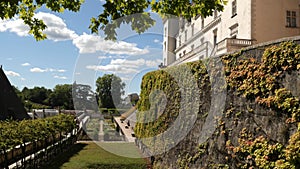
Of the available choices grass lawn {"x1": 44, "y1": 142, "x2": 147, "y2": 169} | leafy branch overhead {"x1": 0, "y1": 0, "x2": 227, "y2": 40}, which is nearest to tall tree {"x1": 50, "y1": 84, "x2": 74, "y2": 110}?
grass lawn {"x1": 44, "y1": 142, "x2": 147, "y2": 169}

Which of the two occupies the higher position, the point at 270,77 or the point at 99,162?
the point at 270,77

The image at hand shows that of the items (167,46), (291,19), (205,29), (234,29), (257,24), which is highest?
(205,29)

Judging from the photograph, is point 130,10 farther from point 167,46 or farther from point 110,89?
point 167,46

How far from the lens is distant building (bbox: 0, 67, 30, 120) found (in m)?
18.3

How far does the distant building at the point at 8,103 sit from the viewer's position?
60.1ft

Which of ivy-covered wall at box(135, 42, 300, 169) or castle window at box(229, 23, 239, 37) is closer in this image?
ivy-covered wall at box(135, 42, 300, 169)

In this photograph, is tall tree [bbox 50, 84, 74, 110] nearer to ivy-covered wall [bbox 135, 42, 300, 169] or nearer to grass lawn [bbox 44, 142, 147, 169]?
grass lawn [bbox 44, 142, 147, 169]

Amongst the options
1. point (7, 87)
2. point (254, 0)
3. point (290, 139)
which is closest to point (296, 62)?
point (290, 139)

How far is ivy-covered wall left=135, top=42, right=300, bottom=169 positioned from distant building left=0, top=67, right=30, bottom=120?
1292cm

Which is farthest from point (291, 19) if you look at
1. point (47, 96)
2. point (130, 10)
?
point (47, 96)

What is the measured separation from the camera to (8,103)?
1939cm

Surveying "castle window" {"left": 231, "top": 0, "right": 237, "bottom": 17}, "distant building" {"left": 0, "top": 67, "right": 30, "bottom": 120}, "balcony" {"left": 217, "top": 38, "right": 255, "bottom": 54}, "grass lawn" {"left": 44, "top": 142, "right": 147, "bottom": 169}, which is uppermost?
"castle window" {"left": 231, "top": 0, "right": 237, "bottom": 17}

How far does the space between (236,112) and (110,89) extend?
607 cm

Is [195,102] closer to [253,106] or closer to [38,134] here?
[253,106]
